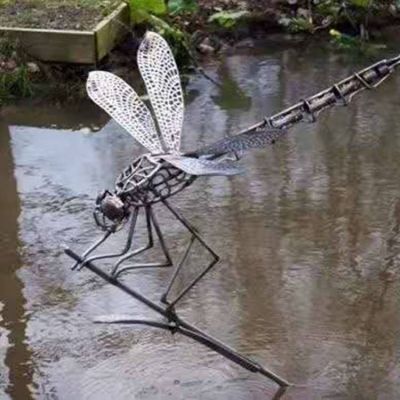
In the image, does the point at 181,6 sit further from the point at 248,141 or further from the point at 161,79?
the point at 248,141

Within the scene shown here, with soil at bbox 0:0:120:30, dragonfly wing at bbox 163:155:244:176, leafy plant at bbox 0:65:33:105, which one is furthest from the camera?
soil at bbox 0:0:120:30

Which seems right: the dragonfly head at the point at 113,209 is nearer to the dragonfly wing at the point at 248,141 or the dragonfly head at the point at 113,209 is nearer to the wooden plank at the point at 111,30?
the dragonfly wing at the point at 248,141

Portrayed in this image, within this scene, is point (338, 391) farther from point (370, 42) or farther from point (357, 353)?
point (370, 42)

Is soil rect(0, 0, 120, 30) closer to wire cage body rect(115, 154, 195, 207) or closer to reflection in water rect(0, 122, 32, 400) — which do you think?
reflection in water rect(0, 122, 32, 400)

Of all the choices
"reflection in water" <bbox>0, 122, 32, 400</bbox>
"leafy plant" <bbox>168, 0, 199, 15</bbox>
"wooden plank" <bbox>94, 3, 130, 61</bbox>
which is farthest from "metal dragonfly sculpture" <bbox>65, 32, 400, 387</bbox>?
"leafy plant" <bbox>168, 0, 199, 15</bbox>

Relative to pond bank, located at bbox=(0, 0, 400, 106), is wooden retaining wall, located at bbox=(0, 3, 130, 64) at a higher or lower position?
higher

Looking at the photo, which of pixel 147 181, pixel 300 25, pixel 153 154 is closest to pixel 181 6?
pixel 300 25

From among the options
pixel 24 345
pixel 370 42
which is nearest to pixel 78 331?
pixel 24 345
